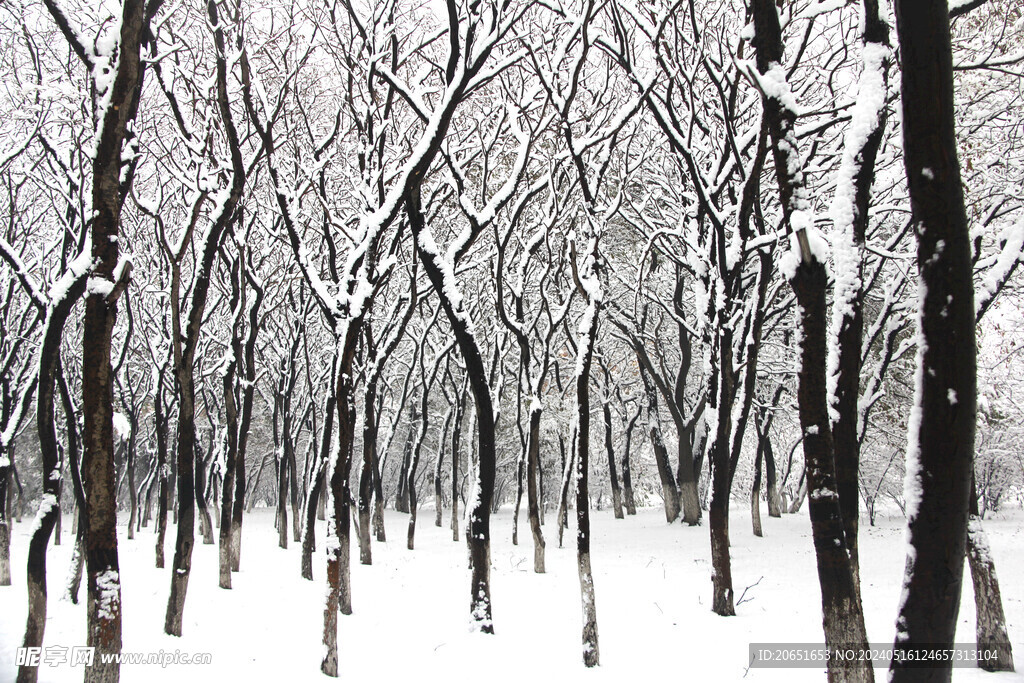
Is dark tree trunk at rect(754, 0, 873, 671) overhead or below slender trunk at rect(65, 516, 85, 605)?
overhead

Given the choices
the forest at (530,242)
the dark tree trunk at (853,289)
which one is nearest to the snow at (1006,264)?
the forest at (530,242)

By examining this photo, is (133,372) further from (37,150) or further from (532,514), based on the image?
(532,514)

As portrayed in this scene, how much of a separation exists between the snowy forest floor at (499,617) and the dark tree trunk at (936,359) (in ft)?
16.5

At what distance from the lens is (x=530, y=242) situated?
1238 centimetres

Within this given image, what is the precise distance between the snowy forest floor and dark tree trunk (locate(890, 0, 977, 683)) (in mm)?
5020

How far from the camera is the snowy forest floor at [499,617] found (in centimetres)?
736

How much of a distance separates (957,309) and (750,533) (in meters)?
17.9

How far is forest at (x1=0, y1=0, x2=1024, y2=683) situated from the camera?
419 centimetres

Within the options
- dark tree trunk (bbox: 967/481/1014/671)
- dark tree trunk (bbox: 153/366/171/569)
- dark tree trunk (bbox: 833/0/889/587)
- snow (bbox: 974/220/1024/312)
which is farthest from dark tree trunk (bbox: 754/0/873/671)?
dark tree trunk (bbox: 153/366/171/569)

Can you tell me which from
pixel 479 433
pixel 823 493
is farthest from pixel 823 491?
pixel 479 433

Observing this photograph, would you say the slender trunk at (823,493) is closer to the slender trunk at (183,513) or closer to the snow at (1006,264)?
the snow at (1006,264)

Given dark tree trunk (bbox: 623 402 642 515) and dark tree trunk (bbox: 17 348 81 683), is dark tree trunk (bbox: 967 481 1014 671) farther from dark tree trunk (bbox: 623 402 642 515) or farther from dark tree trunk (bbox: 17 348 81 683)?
dark tree trunk (bbox: 623 402 642 515)

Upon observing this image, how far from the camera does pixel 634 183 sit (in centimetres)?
1709

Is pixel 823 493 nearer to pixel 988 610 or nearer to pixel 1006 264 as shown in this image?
pixel 1006 264
